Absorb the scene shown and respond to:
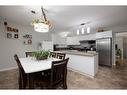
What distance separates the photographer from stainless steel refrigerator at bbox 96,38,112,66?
176 inches

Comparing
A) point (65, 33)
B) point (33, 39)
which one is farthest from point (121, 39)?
point (33, 39)

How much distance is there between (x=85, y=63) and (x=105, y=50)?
203 centimetres

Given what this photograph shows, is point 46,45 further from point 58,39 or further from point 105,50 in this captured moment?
point 105,50

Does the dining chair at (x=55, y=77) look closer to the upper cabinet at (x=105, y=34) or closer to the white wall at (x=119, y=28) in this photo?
the upper cabinet at (x=105, y=34)

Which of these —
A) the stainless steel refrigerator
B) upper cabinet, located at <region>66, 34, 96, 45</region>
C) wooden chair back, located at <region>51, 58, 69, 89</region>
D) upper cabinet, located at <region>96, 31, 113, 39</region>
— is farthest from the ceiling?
Answer: upper cabinet, located at <region>66, 34, 96, 45</region>

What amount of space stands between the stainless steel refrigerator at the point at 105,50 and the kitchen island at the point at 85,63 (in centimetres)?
160

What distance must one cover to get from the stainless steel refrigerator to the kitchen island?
1.60 m

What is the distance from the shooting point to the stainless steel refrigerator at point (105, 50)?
14.7 ft

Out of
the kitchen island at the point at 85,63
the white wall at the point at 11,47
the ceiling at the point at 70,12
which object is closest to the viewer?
the ceiling at the point at 70,12

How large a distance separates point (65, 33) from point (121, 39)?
5.06 m

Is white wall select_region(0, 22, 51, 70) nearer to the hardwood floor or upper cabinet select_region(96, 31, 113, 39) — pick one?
the hardwood floor

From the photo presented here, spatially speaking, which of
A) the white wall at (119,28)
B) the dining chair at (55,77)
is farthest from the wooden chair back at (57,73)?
the white wall at (119,28)

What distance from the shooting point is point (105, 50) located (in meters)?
4.65

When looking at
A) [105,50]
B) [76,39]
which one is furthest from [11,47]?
[105,50]
